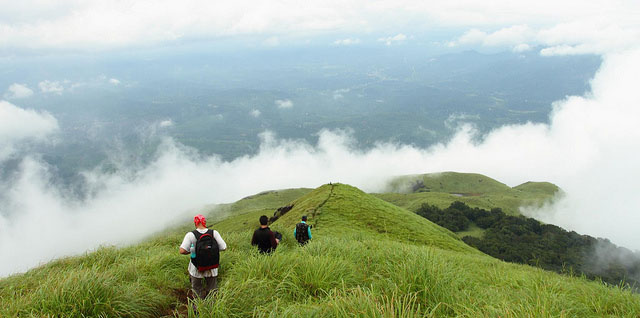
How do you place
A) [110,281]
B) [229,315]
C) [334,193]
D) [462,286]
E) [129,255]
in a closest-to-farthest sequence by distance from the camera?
[229,315]
[110,281]
[462,286]
[129,255]
[334,193]

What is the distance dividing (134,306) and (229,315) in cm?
236

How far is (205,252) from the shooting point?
27.8 ft

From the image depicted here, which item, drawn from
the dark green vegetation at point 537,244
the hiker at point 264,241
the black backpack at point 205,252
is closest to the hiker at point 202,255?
the black backpack at point 205,252

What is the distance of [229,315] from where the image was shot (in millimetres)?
5688

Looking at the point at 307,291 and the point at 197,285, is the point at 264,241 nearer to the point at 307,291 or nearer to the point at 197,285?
the point at 197,285

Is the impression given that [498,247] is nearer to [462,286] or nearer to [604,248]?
[604,248]

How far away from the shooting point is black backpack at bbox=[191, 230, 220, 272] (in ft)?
27.7

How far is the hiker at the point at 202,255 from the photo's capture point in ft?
27.8

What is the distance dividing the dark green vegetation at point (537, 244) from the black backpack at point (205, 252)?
7814 cm

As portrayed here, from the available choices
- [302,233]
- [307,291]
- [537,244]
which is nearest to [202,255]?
[307,291]

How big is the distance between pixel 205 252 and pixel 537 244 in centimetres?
10076

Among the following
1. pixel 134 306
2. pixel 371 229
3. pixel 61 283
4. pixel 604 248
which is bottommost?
pixel 604 248

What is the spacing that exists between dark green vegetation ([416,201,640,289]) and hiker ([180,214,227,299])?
77969mm

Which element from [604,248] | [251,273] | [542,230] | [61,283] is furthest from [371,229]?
[604,248]
